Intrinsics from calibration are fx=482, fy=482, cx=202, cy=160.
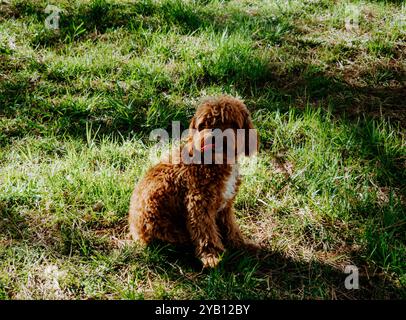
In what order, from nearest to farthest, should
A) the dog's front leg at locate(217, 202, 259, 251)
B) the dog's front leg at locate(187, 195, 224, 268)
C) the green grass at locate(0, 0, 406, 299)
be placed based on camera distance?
the dog's front leg at locate(187, 195, 224, 268) → the green grass at locate(0, 0, 406, 299) → the dog's front leg at locate(217, 202, 259, 251)

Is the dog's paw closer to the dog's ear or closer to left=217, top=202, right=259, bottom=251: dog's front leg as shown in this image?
left=217, top=202, right=259, bottom=251: dog's front leg

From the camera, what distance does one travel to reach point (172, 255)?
2844 millimetres

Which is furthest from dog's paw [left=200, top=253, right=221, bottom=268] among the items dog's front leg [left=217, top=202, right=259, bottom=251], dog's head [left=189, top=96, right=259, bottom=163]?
dog's head [left=189, top=96, right=259, bottom=163]

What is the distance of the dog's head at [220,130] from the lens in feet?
8.29

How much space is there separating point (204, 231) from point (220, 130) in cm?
59

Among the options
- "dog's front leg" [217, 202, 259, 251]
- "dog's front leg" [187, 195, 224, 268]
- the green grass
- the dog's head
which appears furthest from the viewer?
"dog's front leg" [217, 202, 259, 251]

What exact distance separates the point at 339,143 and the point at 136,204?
66.0 inches

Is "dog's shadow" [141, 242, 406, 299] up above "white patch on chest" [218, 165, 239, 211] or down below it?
below

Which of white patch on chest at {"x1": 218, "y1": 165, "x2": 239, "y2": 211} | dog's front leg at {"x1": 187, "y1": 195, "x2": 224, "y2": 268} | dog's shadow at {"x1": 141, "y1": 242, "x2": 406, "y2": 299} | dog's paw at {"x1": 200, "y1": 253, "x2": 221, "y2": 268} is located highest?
white patch on chest at {"x1": 218, "y1": 165, "x2": 239, "y2": 211}

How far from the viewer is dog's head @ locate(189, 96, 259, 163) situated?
99.5 inches

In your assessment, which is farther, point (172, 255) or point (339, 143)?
point (339, 143)

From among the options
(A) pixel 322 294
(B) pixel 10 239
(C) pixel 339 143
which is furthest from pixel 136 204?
(C) pixel 339 143

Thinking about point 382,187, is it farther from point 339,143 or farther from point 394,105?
point 394,105
